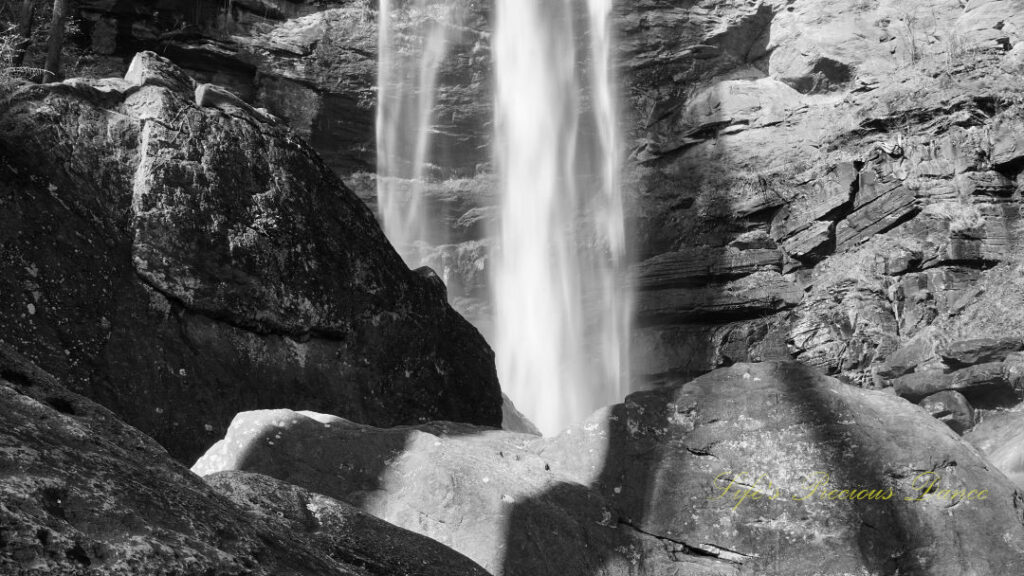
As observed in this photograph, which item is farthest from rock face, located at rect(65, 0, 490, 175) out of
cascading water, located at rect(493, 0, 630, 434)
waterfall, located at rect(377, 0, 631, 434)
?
cascading water, located at rect(493, 0, 630, 434)

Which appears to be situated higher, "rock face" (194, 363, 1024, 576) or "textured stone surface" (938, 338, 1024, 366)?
"rock face" (194, 363, 1024, 576)

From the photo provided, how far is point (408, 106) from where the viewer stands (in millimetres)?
27141

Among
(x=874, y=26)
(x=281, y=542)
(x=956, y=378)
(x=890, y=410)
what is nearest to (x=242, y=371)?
(x=890, y=410)

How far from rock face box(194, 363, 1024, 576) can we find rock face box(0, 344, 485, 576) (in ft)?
7.33

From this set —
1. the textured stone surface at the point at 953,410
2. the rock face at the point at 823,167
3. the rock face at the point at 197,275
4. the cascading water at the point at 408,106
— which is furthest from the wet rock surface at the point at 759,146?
the rock face at the point at 197,275

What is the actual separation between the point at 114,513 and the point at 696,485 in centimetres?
420

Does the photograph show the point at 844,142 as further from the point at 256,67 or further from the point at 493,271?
the point at 256,67

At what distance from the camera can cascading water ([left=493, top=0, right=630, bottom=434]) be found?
24.6m

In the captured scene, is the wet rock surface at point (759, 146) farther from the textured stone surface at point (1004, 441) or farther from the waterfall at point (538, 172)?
the textured stone surface at point (1004, 441)

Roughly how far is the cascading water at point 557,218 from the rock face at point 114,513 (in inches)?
828

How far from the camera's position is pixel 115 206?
730 centimetres

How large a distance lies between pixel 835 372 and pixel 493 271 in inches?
397

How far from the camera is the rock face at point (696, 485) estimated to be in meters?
5.06

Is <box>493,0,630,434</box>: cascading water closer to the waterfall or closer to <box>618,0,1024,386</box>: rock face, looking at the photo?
the waterfall
